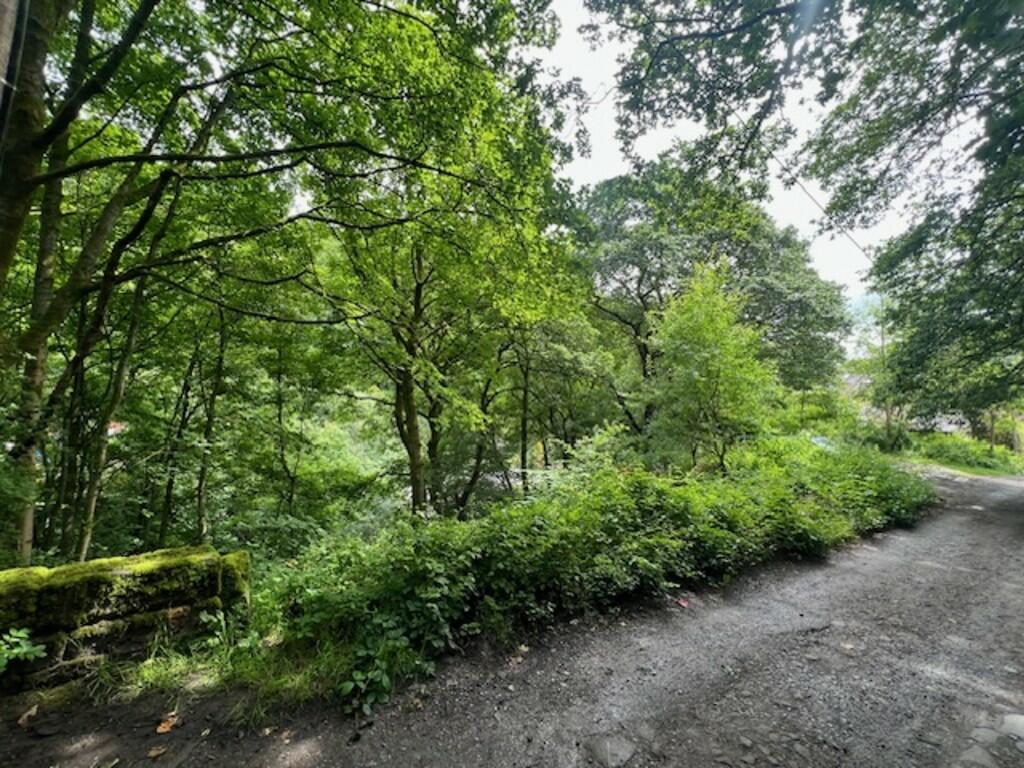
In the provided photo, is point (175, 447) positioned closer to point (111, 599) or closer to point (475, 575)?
point (111, 599)

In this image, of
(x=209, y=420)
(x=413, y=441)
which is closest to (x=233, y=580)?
(x=209, y=420)

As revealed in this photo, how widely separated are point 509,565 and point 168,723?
2.11 meters

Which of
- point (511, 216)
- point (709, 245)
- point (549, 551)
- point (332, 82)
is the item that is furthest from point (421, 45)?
point (709, 245)

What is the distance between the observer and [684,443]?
30.7 feet

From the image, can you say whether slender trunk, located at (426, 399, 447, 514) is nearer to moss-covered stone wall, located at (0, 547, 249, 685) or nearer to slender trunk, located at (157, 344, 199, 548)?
slender trunk, located at (157, 344, 199, 548)

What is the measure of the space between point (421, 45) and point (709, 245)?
12796mm

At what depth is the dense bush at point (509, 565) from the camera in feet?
8.66

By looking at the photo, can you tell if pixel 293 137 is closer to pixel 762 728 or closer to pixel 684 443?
pixel 762 728

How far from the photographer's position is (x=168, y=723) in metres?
2.09

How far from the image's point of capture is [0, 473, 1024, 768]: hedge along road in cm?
200

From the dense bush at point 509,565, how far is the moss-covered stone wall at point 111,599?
406mm

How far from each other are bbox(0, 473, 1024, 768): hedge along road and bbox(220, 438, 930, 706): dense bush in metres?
0.24

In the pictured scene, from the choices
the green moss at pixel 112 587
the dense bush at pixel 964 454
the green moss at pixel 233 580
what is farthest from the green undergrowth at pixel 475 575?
the dense bush at pixel 964 454

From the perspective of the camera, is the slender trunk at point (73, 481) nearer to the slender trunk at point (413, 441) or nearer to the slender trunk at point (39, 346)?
the slender trunk at point (39, 346)
